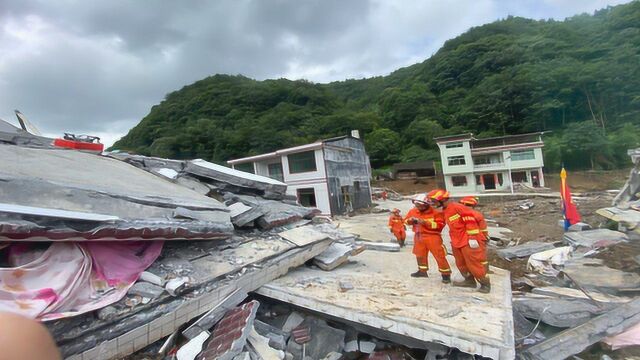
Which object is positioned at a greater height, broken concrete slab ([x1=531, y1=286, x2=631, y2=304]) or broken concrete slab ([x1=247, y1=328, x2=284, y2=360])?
broken concrete slab ([x1=247, y1=328, x2=284, y2=360])

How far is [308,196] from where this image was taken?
68.3ft

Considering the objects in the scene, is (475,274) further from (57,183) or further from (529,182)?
(529,182)

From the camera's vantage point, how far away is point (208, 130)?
1866 inches

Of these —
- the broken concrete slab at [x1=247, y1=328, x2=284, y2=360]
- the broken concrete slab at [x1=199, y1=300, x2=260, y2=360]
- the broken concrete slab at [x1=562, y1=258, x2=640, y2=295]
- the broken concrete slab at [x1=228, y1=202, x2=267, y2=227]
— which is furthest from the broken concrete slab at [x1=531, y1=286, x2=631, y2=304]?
the broken concrete slab at [x1=228, y1=202, x2=267, y2=227]

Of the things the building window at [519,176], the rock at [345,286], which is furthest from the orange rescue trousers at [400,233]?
the building window at [519,176]

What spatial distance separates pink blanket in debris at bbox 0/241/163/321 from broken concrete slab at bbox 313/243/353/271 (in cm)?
258

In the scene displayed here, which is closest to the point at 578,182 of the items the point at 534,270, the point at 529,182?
the point at 529,182

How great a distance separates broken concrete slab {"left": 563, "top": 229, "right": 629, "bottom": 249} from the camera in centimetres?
793

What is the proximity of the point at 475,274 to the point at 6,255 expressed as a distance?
5.15 meters

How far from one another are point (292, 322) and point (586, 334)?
336 cm

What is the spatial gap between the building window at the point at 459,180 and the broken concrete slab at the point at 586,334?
31.3 metres

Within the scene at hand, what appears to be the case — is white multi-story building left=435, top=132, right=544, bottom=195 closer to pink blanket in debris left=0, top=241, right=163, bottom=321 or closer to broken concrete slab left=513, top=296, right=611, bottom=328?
broken concrete slab left=513, top=296, right=611, bottom=328

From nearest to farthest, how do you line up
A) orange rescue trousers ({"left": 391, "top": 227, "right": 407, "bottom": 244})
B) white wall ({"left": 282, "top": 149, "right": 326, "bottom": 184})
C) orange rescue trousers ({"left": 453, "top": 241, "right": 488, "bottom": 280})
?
1. orange rescue trousers ({"left": 453, "top": 241, "right": 488, "bottom": 280})
2. orange rescue trousers ({"left": 391, "top": 227, "right": 407, "bottom": 244})
3. white wall ({"left": 282, "top": 149, "right": 326, "bottom": 184})

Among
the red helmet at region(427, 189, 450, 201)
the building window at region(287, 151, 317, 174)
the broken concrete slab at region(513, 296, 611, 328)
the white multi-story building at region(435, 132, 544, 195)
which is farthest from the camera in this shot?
the white multi-story building at region(435, 132, 544, 195)
